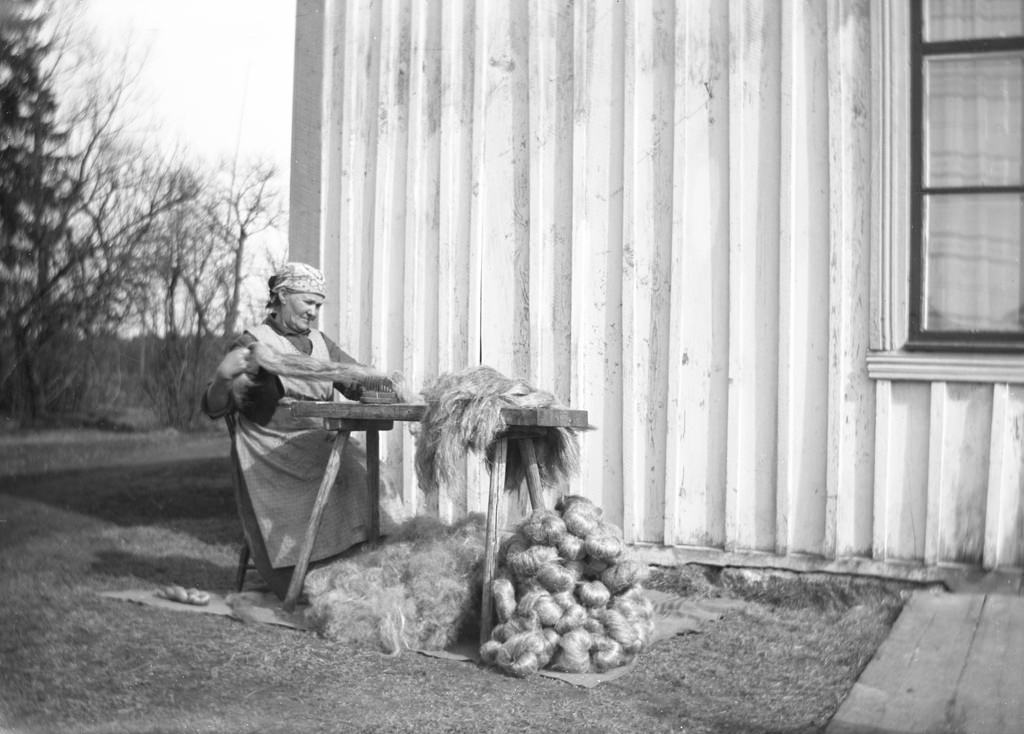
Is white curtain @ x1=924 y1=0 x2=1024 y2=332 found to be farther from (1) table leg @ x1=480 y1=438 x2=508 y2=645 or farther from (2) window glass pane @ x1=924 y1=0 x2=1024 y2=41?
(1) table leg @ x1=480 y1=438 x2=508 y2=645

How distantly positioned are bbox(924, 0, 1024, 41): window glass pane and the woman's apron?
11.8ft

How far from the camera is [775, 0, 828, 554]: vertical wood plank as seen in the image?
213 inches

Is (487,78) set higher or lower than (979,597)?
higher

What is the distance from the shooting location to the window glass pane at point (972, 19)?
5.15 metres

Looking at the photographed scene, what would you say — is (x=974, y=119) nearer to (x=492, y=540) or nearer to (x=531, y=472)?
(x=531, y=472)

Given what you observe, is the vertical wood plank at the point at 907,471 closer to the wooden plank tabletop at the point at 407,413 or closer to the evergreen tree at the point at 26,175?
the wooden plank tabletop at the point at 407,413

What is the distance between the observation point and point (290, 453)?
17.4ft

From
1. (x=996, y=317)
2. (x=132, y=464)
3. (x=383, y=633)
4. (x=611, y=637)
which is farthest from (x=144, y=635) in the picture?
(x=132, y=464)

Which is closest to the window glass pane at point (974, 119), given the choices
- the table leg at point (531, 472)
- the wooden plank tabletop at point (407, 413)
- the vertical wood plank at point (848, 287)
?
the vertical wood plank at point (848, 287)

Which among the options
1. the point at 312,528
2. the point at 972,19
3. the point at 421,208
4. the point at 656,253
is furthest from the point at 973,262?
the point at 312,528

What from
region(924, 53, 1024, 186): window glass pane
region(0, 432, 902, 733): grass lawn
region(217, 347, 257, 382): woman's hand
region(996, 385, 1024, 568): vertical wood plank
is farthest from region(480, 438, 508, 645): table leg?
region(924, 53, 1024, 186): window glass pane

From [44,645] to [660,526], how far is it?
3118 millimetres

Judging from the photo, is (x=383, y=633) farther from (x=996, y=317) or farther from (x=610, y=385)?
(x=996, y=317)

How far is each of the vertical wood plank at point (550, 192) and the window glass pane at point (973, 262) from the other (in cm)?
195
